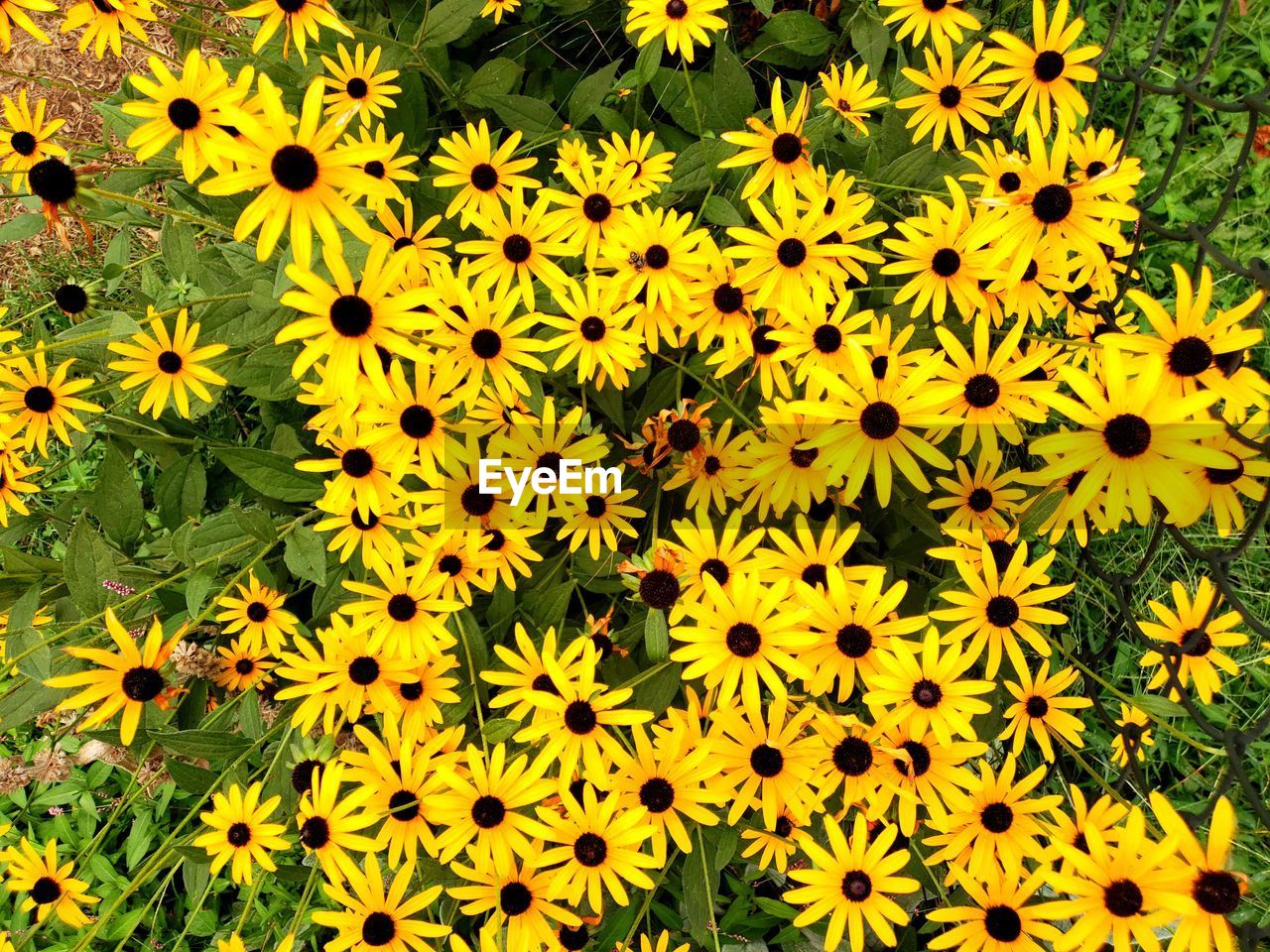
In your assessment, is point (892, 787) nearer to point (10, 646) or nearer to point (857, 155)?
point (857, 155)

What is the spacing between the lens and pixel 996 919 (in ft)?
4.97

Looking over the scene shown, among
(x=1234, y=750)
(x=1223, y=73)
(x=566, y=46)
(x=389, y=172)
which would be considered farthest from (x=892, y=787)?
(x=1223, y=73)

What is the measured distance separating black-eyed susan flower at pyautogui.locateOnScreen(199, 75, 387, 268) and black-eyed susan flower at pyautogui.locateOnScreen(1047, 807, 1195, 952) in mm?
1490

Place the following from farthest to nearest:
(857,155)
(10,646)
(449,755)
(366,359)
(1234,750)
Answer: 1. (857,155)
2. (10,646)
3. (449,755)
4. (366,359)
5. (1234,750)

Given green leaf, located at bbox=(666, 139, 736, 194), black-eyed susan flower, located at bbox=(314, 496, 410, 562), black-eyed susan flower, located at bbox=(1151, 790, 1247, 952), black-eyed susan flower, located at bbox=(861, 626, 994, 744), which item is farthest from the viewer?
green leaf, located at bbox=(666, 139, 736, 194)

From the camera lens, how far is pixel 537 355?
209 centimetres

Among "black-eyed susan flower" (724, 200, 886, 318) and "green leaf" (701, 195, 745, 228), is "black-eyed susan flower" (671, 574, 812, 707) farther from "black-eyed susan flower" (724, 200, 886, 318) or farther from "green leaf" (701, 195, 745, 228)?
"green leaf" (701, 195, 745, 228)

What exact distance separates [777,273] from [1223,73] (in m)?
2.50

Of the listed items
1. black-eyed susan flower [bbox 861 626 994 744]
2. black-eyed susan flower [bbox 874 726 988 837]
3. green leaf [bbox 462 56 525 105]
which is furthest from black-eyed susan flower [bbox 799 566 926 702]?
green leaf [bbox 462 56 525 105]

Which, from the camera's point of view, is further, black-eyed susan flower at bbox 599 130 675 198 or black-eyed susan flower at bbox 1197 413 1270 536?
black-eyed susan flower at bbox 599 130 675 198

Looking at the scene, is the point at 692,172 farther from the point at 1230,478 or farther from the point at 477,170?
the point at 1230,478

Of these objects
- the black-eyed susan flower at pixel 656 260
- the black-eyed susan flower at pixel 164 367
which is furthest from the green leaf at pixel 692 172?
the black-eyed susan flower at pixel 164 367

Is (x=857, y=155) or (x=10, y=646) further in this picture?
(x=857, y=155)

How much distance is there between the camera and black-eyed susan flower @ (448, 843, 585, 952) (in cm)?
156
